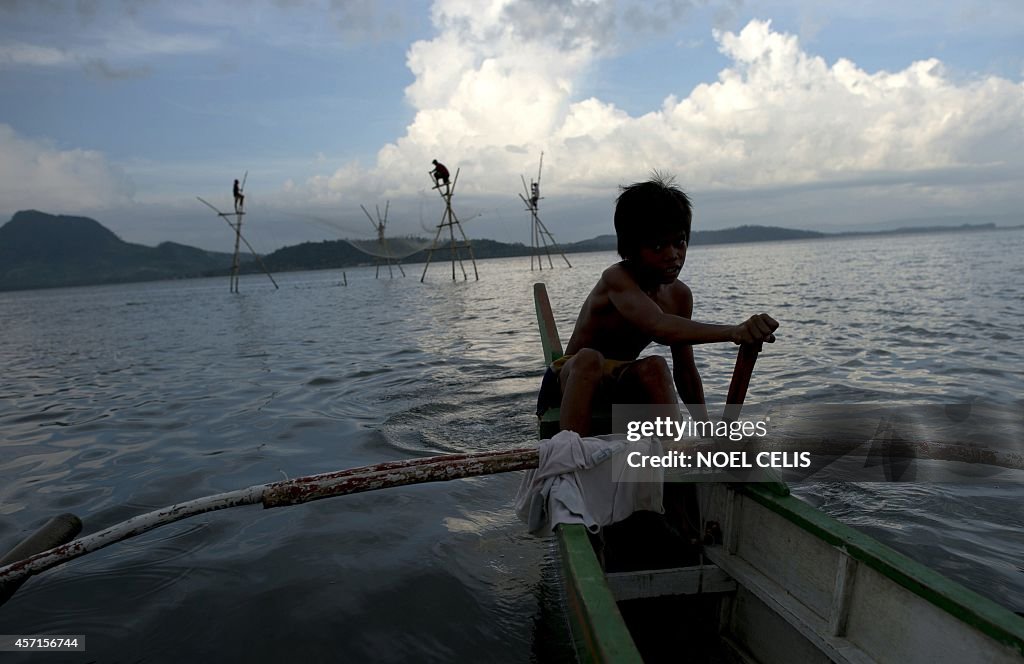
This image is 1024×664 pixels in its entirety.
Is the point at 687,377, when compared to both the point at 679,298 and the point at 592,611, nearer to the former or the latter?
the point at 679,298

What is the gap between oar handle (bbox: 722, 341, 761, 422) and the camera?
2168mm

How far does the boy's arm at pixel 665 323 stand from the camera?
206cm

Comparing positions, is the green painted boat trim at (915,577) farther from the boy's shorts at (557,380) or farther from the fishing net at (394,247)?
the fishing net at (394,247)

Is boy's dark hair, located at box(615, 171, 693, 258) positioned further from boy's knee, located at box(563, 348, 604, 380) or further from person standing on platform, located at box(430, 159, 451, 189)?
person standing on platform, located at box(430, 159, 451, 189)

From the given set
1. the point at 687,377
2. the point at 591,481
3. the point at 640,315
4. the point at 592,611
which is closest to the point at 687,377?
the point at 687,377

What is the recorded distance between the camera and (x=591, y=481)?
2.29 metres

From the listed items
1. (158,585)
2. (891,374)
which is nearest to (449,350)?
(891,374)

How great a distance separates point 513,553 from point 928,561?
242 centimetres

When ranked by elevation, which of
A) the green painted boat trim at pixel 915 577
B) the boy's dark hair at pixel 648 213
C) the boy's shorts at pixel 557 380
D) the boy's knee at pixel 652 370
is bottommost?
the green painted boat trim at pixel 915 577

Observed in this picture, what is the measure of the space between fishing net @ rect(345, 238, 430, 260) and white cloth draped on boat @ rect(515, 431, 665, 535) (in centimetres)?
3797

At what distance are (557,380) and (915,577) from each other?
1774mm

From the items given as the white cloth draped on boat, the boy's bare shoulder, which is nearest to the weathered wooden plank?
the white cloth draped on boat

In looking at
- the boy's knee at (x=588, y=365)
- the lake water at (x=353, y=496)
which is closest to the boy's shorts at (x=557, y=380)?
the boy's knee at (x=588, y=365)

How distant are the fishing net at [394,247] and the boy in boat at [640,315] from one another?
37.4 meters
